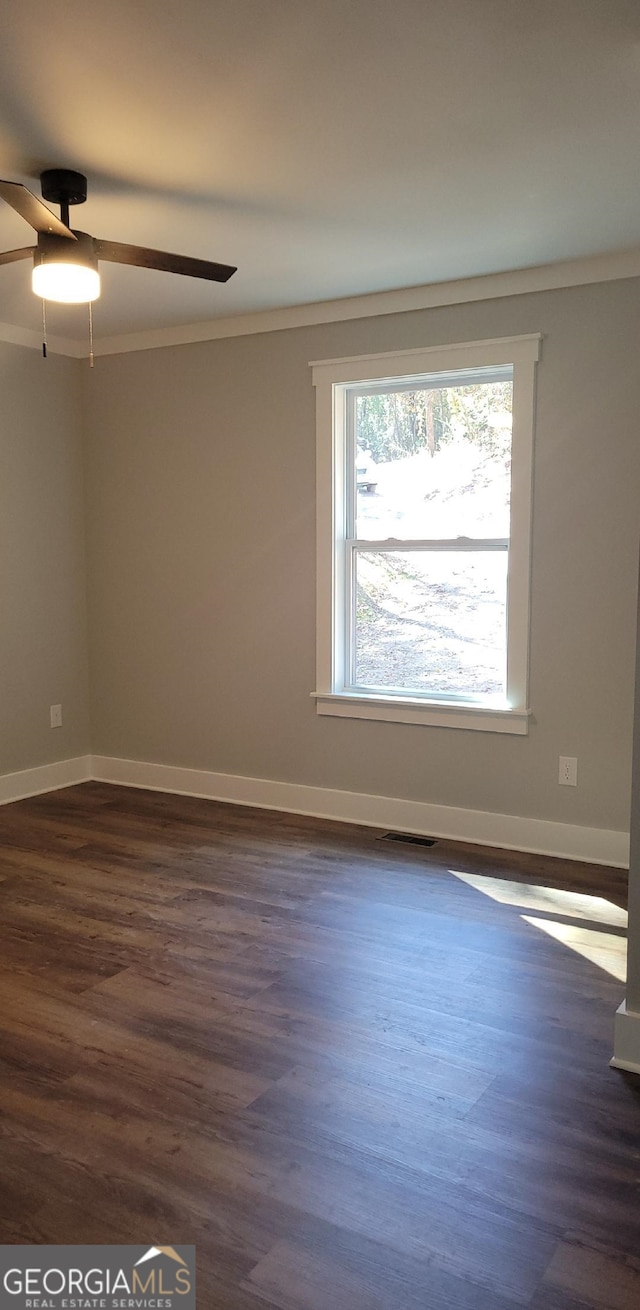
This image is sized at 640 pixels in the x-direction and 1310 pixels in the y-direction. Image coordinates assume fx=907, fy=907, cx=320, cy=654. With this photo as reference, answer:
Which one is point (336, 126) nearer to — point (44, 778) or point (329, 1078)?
point (329, 1078)

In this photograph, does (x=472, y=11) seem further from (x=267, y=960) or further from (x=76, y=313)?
(x=76, y=313)

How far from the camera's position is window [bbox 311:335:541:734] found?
12.8 ft

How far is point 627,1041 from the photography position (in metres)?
2.28

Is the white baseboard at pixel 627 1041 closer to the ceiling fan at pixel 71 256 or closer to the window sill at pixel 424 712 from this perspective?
the window sill at pixel 424 712

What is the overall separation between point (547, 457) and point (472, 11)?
1989 mm

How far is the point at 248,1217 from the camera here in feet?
5.78

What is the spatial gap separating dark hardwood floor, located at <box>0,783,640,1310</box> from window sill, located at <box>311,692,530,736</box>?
0.59 m

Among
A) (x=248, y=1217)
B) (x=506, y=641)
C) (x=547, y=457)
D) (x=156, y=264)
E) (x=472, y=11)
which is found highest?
(x=472, y=11)

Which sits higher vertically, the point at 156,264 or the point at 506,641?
the point at 156,264

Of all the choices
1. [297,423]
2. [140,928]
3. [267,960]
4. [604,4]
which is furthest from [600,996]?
[297,423]

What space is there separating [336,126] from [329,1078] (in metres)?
2.49

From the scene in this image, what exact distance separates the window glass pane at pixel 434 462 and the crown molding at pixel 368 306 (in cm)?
38

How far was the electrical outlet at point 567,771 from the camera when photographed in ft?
12.5

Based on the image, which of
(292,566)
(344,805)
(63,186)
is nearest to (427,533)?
(292,566)
